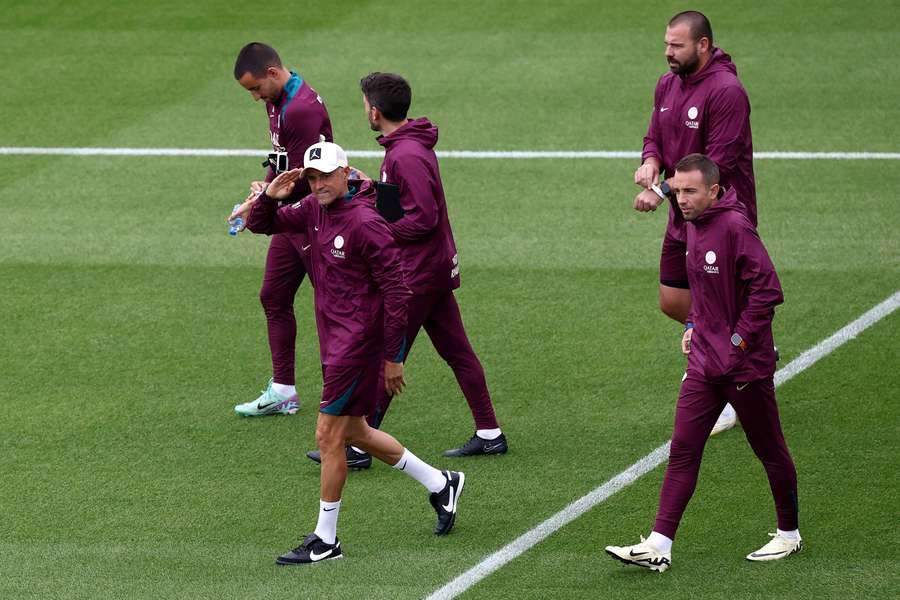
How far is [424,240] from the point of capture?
8.88 meters

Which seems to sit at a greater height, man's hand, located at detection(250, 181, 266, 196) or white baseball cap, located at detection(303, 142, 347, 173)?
white baseball cap, located at detection(303, 142, 347, 173)

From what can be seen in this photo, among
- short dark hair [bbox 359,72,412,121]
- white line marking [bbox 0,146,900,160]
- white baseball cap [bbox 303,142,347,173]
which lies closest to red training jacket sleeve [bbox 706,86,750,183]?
short dark hair [bbox 359,72,412,121]

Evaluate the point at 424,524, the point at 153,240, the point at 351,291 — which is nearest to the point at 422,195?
the point at 351,291

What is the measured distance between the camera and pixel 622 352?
35.8 ft

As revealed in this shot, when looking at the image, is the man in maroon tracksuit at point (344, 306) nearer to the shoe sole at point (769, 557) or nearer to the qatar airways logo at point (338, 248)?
the qatar airways logo at point (338, 248)

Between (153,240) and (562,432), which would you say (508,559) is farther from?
(153,240)

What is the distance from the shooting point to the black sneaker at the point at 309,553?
7.85 meters

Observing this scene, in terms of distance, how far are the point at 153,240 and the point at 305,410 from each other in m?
3.76

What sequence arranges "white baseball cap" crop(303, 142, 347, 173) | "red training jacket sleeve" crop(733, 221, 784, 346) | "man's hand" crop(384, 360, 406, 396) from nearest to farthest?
→ "red training jacket sleeve" crop(733, 221, 784, 346) → "white baseball cap" crop(303, 142, 347, 173) → "man's hand" crop(384, 360, 406, 396)

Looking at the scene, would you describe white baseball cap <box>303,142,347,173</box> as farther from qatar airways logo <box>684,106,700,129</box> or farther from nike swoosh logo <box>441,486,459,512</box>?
qatar airways logo <box>684,106,700,129</box>

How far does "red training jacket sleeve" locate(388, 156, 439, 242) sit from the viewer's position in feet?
28.1

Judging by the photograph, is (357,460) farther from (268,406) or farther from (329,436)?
(329,436)

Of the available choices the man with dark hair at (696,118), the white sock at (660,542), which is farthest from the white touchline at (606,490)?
the man with dark hair at (696,118)

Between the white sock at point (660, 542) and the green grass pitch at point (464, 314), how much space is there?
0.15 meters
